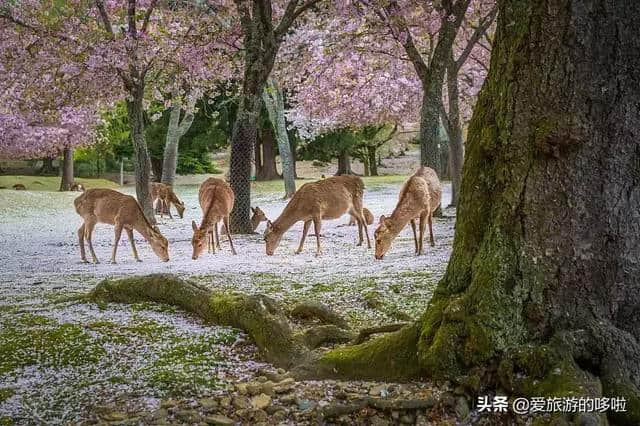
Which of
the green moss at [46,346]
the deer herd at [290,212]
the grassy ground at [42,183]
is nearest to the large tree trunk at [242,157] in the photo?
the deer herd at [290,212]

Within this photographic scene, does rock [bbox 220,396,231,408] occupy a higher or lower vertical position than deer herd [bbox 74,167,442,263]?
lower

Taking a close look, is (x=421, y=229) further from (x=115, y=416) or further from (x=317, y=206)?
(x=115, y=416)

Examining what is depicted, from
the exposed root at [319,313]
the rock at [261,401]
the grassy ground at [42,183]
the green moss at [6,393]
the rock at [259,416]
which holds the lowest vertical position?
the rock at [259,416]

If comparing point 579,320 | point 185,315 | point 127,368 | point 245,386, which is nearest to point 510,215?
point 579,320

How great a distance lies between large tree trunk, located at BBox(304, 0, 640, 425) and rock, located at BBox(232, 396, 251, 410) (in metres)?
0.95

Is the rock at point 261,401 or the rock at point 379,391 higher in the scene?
the rock at point 379,391

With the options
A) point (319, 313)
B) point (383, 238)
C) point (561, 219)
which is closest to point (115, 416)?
point (319, 313)

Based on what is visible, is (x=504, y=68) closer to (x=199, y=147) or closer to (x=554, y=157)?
(x=554, y=157)

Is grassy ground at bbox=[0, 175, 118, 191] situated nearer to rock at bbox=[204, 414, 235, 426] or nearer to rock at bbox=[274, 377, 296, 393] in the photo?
rock at bbox=[274, 377, 296, 393]

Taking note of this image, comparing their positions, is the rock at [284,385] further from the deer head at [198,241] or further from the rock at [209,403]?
the deer head at [198,241]

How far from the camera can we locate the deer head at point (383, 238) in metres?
9.60

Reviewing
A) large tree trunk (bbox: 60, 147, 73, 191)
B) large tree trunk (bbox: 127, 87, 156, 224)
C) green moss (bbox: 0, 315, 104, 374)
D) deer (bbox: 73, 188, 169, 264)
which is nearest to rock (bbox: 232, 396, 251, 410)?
green moss (bbox: 0, 315, 104, 374)

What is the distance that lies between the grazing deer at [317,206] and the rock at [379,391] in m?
7.32

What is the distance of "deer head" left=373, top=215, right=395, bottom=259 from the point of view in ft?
31.5
